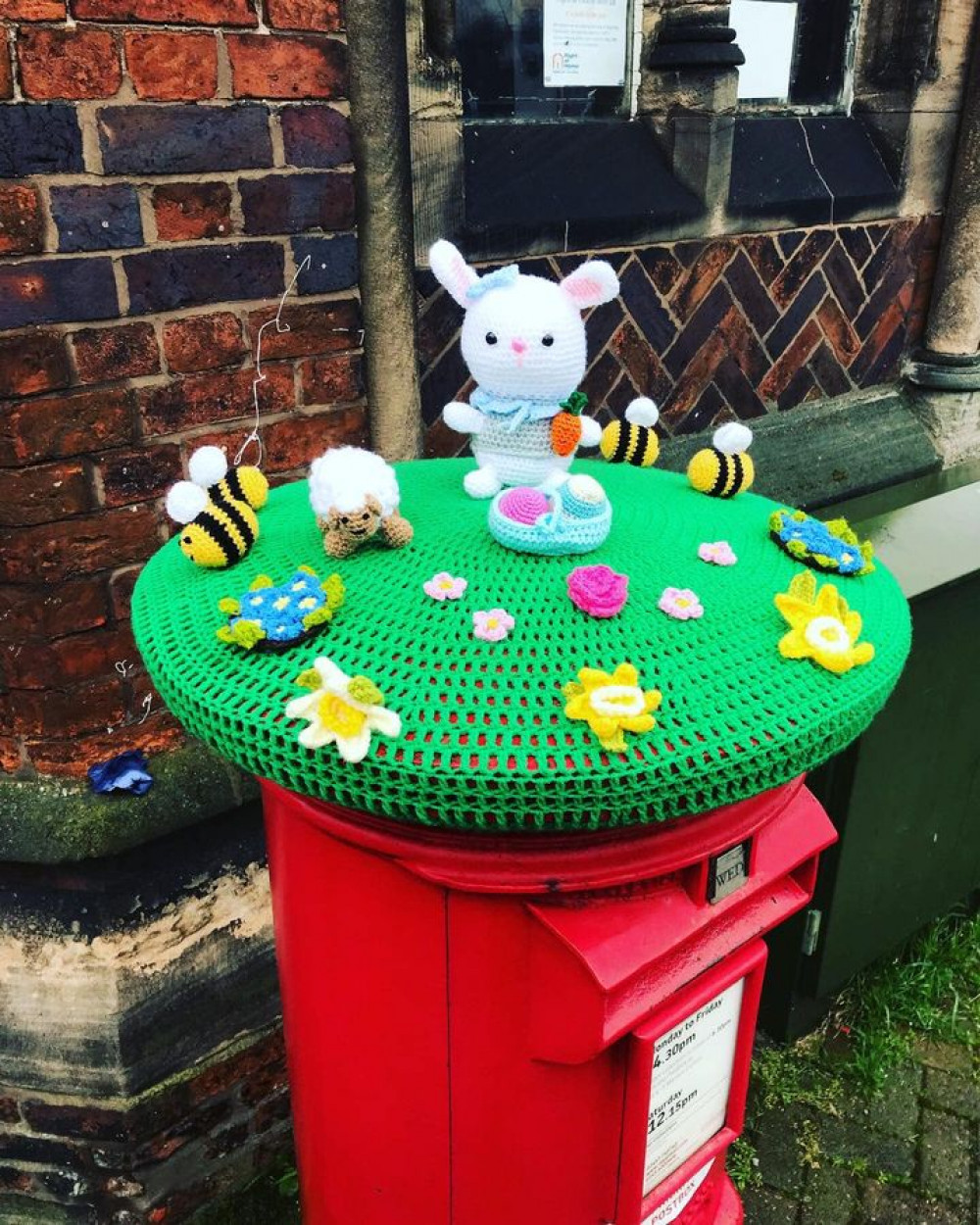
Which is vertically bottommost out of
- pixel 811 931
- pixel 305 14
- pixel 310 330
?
pixel 811 931

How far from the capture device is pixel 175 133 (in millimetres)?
1805

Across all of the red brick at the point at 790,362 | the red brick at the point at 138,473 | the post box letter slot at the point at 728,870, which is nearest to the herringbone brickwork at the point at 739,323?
the red brick at the point at 790,362

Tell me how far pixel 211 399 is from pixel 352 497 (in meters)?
0.92

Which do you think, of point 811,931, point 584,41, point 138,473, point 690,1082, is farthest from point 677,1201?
point 584,41

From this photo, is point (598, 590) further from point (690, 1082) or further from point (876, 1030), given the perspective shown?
point (876, 1030)

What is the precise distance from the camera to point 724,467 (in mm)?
1607

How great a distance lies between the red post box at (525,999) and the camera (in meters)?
1.21

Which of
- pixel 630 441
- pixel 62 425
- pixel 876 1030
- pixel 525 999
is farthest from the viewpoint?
pixel 876 1030

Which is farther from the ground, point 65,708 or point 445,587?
point 445,587

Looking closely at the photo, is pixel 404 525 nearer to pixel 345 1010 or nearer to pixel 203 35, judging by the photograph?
pixel 345 1010

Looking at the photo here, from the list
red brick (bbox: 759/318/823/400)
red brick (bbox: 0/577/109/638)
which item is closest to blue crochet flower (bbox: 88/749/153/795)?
red brick (bbox: 0/577/109/638)

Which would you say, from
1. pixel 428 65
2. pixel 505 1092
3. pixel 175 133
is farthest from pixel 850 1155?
pixel 428 65

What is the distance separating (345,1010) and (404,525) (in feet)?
2.29

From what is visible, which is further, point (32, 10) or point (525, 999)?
point (32, 10)
